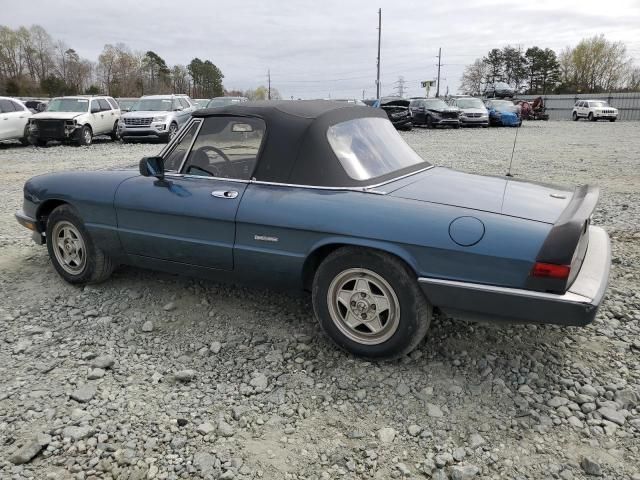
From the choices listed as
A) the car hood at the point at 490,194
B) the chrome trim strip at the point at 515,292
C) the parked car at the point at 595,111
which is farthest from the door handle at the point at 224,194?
the parked car at the point at 595,111

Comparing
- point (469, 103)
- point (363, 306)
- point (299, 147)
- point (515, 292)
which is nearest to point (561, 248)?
point (515, 292)

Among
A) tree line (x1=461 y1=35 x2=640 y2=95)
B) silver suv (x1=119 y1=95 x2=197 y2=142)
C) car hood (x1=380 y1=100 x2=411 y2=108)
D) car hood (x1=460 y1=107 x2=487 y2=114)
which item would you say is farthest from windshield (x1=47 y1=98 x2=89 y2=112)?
tree line (x1=461 y1=35 x2=640 y2=95)

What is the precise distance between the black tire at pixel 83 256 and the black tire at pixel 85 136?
14.2 meters

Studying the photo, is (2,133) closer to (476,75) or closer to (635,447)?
(635,447)

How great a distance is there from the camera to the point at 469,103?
27984 mm

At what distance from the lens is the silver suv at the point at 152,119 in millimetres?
17359

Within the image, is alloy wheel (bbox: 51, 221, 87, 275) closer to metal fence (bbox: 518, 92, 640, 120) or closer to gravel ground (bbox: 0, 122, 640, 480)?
gravel ground (bbox: 0, 122, 640, 480)

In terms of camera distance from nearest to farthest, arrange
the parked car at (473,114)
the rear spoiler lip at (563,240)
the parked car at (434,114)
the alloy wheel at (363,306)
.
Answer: the rear spoiler lip at (563,240) < the alloy wheel at (363,306) < the parked car at (434,114) < the parked car at (473,114)

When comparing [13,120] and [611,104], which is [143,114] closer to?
[13,120]

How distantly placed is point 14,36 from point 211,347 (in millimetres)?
88316

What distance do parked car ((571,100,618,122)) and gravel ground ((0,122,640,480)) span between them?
34.9 metres

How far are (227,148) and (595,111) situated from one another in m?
36.7

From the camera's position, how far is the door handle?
11.2 feet

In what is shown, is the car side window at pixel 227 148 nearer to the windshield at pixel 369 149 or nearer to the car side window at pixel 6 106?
the windshield at pixel 369 149
